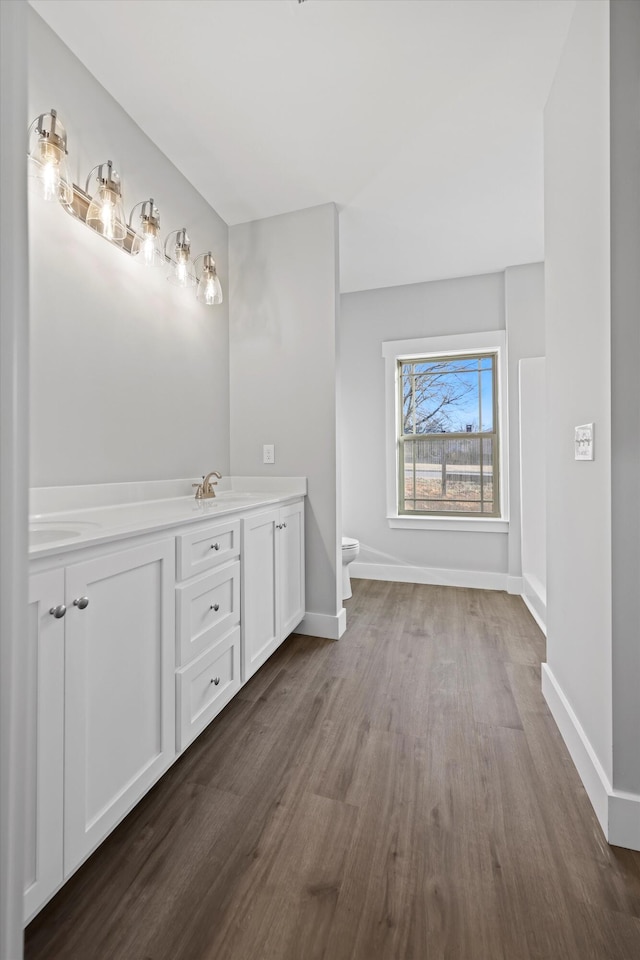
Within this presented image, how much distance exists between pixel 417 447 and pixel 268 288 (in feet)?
6.24

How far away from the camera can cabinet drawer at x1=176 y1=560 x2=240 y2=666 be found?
4.51 feet

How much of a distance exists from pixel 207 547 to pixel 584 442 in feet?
4.34

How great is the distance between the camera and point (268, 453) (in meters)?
2.68

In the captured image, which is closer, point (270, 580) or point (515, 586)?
point (270, 580)

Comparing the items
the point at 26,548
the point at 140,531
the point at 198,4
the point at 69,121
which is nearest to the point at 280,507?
the point at 140,531

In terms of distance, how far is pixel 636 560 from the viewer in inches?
45.8

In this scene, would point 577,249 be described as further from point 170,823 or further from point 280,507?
point 170,823

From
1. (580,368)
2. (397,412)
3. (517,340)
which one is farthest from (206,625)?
(517,340)

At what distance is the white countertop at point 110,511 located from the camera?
3.53 feet

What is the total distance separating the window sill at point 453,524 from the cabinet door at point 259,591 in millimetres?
1855

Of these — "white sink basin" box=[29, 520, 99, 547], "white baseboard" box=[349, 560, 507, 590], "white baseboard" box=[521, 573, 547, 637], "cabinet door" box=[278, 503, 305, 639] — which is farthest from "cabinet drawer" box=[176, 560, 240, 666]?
"white baseboard" box=[349, 560, 507, 590]

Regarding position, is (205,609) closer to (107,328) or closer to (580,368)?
(107,328)

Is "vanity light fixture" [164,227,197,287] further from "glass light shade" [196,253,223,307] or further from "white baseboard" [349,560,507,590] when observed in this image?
"white baseboard" [349,560,507,590]

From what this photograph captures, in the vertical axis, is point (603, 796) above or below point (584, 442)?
below
